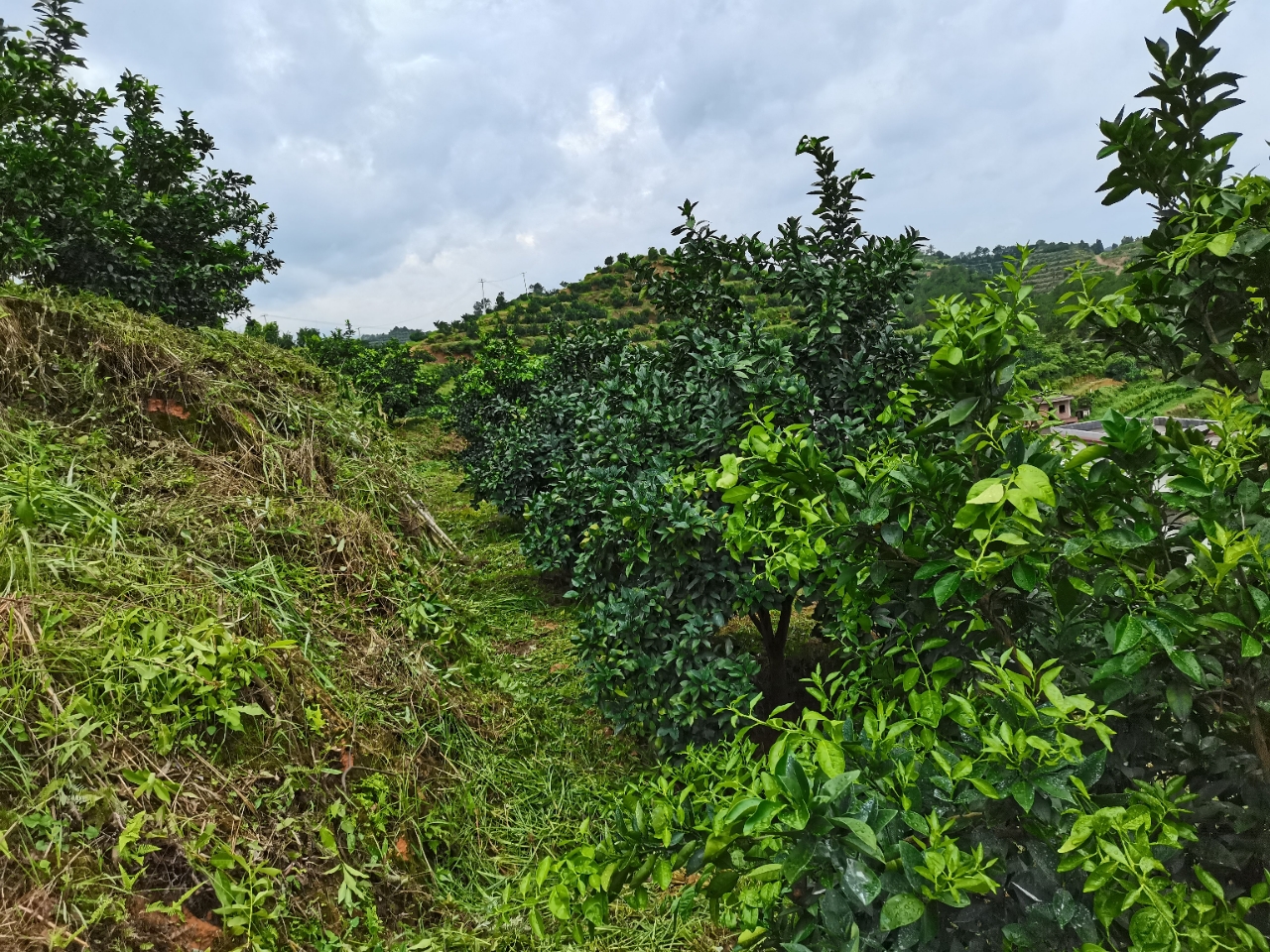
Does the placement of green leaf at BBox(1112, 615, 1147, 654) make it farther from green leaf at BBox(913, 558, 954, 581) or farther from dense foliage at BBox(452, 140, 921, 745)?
dense foliage at BBox(452, 140, 921, 745)

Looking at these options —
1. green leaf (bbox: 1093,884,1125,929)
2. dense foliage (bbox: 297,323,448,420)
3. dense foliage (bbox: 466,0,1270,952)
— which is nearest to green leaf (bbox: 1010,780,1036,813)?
dense foliage (bbox: 466,0,1270,952)

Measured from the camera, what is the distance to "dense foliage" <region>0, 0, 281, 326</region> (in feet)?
15.7

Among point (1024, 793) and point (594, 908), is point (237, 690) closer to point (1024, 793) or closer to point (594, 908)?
point (594, 908)

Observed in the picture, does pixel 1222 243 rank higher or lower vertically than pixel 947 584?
higher

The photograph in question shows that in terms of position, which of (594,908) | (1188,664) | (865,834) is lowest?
(594,908)

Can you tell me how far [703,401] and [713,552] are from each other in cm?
84

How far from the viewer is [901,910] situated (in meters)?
0.93

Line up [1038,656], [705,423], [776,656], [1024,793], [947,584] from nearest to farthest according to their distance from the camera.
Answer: [1024,793] → [947,584] → [1038,656] → [705,423] → [776,656]

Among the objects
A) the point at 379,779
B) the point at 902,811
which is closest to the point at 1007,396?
the point at 902,811

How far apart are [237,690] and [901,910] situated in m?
2.61

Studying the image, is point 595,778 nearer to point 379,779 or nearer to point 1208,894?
point 379,779

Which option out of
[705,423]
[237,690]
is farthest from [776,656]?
[237,690]

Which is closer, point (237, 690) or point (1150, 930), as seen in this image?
point (1150, 930)

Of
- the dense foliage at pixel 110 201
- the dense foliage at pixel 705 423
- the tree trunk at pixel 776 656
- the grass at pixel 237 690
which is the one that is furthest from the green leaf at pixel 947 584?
the dense foliage at pixel 110 201
